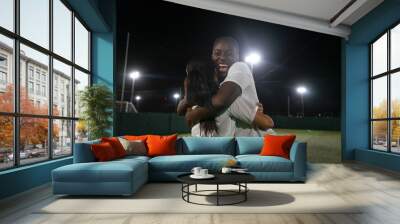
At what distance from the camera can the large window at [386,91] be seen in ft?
26.0

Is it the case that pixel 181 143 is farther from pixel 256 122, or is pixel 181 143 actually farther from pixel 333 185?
pixel 333 185

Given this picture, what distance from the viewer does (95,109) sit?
7.55 metres

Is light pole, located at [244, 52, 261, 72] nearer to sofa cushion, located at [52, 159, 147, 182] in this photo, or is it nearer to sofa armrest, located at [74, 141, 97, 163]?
sofa armrest, located at [74, 141, 97, 163]

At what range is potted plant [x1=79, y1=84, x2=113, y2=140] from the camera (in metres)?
7.41

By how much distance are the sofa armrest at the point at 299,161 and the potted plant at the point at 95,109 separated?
12.8 feet

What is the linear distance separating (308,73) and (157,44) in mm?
3758

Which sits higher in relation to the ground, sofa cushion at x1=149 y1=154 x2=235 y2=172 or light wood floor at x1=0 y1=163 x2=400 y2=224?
sofa cushion at x1=149 y1=154 x2=235 y2=172

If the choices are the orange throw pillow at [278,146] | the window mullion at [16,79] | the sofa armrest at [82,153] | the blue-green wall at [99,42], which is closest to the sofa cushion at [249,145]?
the orange throw pillow at [278,146]

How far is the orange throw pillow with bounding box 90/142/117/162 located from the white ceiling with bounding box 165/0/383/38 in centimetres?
426

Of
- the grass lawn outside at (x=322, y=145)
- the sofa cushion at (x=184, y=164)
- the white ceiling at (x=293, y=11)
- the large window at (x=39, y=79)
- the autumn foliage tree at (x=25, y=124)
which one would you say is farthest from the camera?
the grass lawn outside at (x=322, y=145)

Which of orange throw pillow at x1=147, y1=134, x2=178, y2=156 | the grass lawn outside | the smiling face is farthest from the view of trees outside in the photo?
orange throw pillow at x1=147, y1=134, x2=178, y2=156

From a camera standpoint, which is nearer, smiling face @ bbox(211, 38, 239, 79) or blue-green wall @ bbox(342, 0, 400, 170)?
smiling face @ bbox(211, 38, 239, 79)

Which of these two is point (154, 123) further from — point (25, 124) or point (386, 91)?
point (386, 91)

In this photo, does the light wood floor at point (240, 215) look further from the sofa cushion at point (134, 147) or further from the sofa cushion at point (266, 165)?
the sofa cushion at point (134, 147)
